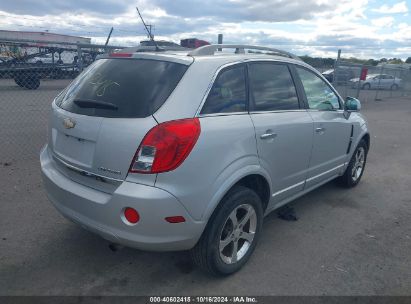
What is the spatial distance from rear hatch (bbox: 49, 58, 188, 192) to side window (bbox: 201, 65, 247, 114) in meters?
0.29

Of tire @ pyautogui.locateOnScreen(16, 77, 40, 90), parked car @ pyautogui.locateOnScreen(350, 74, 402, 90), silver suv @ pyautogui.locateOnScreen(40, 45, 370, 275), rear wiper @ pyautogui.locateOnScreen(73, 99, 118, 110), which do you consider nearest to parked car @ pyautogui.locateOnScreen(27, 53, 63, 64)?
tire @ pyautogui.locateOnScreen(16, 77, 40, 90)

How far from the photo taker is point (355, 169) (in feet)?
17.2

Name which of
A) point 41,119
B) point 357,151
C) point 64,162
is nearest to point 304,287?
point 64,162

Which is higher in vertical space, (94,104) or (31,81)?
(94,104)

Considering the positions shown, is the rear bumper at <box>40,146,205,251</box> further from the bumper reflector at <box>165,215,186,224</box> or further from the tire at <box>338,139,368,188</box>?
the tire at <box>338,139,368,188</box>

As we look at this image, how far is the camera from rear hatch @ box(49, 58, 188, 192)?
8.13ft

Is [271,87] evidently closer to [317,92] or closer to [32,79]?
[317,92]

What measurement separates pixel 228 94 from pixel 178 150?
748 millimetres

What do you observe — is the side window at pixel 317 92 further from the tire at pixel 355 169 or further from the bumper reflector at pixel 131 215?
the bumper reflector at pixel 131 215

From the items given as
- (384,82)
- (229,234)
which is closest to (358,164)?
(229,234)

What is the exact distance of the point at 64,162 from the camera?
9.43 feet

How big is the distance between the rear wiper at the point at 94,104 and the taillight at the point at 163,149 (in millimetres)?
416

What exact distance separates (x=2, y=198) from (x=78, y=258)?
1.75 metres

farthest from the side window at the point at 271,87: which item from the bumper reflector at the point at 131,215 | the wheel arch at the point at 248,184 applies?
the bumper reflector at the point at 131,215
